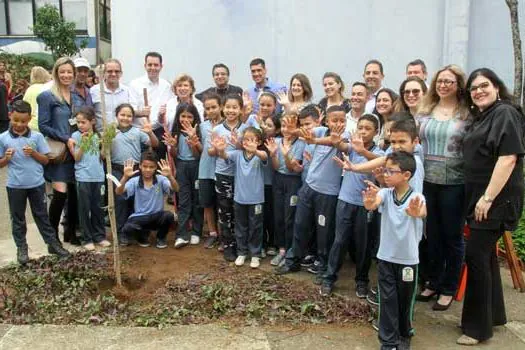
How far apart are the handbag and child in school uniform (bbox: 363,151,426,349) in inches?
129

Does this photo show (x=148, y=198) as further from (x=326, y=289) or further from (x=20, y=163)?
(x=326, y=289)

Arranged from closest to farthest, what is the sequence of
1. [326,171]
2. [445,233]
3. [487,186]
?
[487,186] < [445,233] < [326,171]

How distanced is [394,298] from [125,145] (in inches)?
130

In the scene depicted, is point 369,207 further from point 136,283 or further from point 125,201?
point 125,201

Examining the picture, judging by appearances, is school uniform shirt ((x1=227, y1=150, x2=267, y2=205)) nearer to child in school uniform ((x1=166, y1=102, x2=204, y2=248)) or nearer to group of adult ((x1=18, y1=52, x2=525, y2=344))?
child in school uniform ((x1=166, y1=102, x2=204, y2=248))

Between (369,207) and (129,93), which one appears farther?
(129,93)

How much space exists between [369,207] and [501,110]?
1.08 m

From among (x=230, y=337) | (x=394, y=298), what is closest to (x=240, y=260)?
(x=230, y=337)

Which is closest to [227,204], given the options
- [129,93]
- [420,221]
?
[129,93]

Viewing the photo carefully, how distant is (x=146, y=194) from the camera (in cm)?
565

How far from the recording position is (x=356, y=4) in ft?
27.5

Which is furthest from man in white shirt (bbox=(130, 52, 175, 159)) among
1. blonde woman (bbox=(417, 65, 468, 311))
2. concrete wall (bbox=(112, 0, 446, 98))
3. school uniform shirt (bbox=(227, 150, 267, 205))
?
blonde woman (bbox=(417, 65, 468, 311))

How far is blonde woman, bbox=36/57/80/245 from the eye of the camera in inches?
215

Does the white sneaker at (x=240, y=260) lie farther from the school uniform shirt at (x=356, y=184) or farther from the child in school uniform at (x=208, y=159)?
the school uniform shirt at (x=356, y=184)
